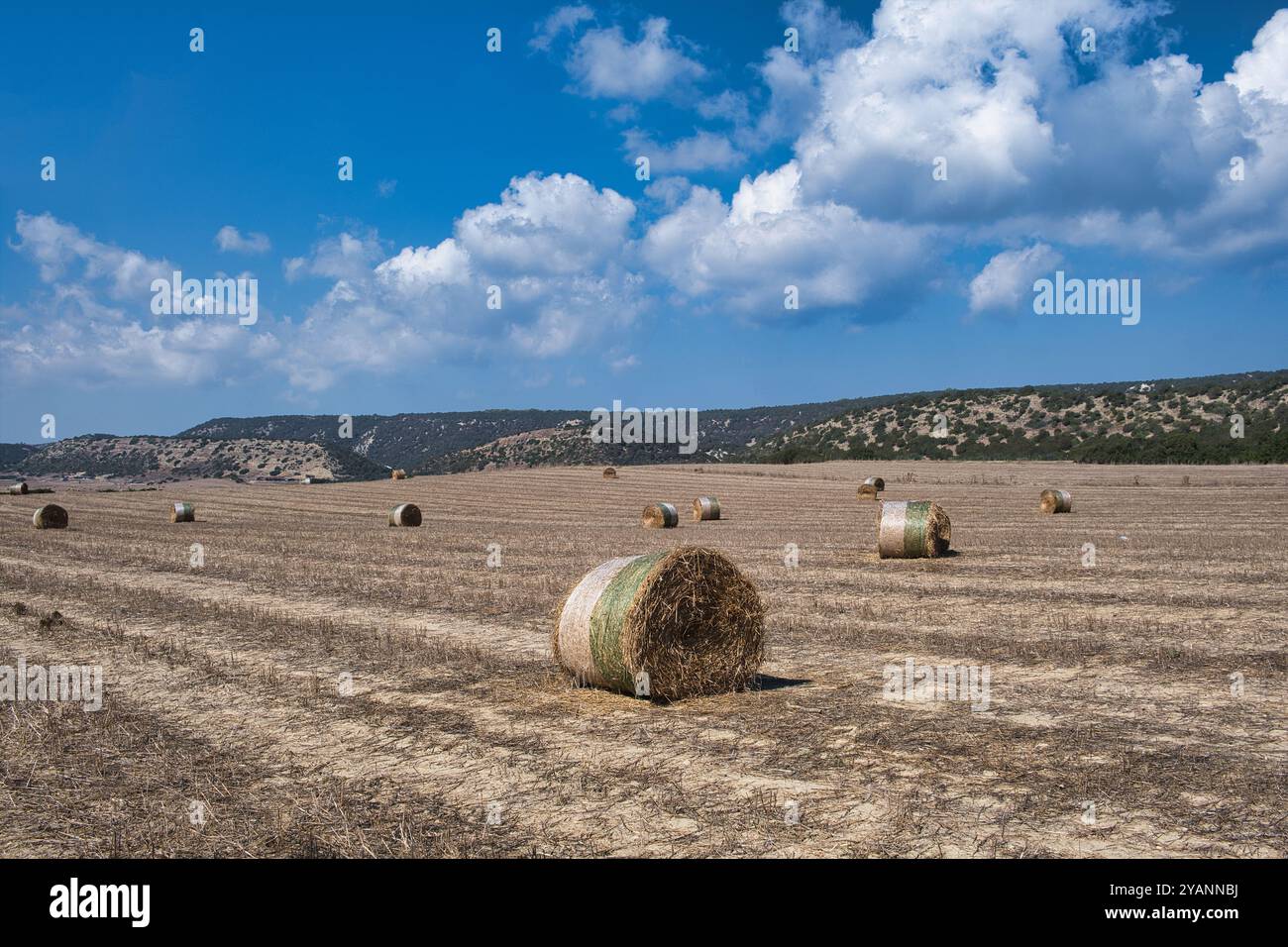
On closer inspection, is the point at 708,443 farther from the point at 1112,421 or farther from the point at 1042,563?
the point at 1042,563

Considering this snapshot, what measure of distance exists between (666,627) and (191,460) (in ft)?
435

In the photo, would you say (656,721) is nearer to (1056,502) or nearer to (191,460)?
(1056,502)

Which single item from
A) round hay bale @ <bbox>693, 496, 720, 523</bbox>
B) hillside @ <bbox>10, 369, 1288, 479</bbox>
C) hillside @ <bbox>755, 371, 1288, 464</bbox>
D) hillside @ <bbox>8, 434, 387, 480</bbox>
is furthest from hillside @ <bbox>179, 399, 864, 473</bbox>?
round hay bale @ <bbox>693, 496, 720, 523</bbox>

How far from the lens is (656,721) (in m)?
8.42

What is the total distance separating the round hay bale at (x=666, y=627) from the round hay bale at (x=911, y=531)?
1088cm

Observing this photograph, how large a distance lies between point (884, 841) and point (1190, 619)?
887cm

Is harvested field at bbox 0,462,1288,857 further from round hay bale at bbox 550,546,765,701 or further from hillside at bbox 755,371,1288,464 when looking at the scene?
hillside at bbox 755,371,1288,464

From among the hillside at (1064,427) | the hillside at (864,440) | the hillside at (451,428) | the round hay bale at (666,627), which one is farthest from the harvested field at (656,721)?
the hillside at (451,428)

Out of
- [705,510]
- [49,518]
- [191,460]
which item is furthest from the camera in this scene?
[191,460]

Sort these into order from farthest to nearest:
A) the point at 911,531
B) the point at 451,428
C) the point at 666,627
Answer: the point at 451,428
the point at 911,531
the point at 666,627

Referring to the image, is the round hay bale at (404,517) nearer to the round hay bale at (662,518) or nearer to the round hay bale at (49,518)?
the round hay bale at (662,518)

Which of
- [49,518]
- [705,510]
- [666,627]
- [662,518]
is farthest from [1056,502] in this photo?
[49,518]

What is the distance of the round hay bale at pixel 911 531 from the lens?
20.2 meters
